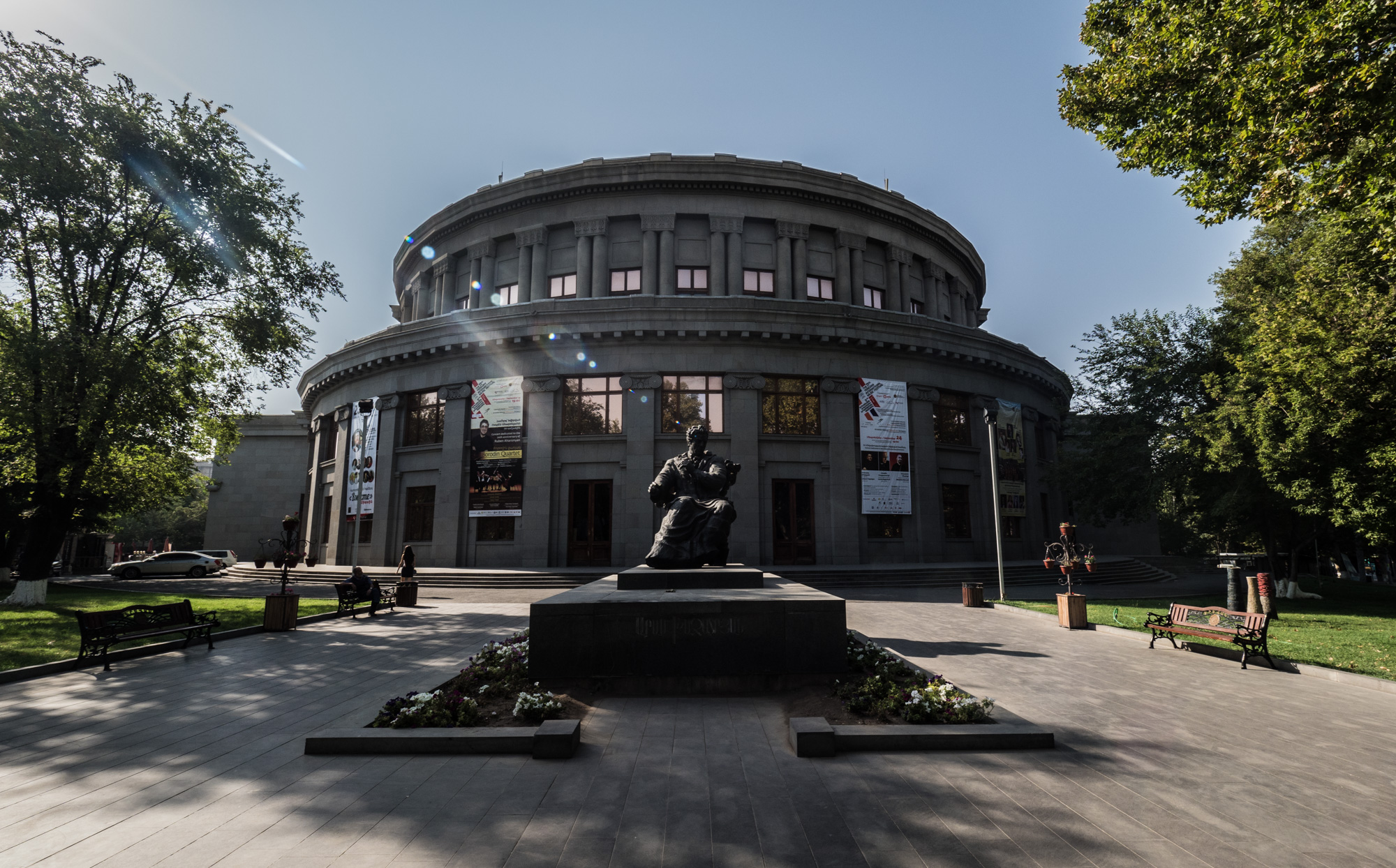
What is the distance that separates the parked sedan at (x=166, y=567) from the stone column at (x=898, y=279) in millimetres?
40809

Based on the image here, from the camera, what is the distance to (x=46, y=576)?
1895 centimetres

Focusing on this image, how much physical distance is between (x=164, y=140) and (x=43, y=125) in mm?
2690

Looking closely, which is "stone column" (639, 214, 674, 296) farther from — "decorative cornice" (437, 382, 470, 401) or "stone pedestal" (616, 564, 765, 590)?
"stone pedestal" (616, 564, 765, 590)

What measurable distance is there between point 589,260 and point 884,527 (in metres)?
20.3

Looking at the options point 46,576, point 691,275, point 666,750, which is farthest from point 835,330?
point 46,576

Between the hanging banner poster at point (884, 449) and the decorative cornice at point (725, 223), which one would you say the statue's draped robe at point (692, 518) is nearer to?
the hanging banner poster at point (884, 449)

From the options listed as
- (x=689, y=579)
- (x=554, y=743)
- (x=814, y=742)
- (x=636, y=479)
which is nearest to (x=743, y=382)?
(x=636, y=479)

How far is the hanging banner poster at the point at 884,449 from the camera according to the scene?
28281mm

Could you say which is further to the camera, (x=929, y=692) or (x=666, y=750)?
(x=929, y=692)

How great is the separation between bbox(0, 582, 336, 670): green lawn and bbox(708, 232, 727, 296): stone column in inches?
868

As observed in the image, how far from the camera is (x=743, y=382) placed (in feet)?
90.9

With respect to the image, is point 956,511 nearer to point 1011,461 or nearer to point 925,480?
point 925,480

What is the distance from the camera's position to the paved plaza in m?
4.20

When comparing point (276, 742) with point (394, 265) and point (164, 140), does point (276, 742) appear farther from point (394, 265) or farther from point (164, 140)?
point (394, 265)
